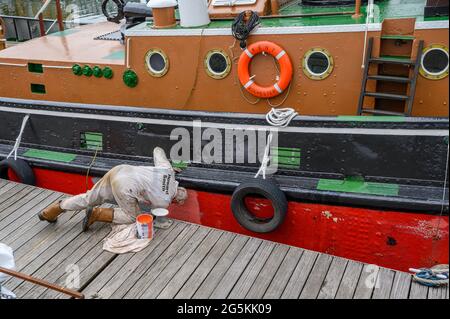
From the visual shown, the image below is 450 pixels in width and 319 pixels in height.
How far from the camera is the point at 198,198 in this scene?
5.33m

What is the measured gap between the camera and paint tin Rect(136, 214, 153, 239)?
4824 mm

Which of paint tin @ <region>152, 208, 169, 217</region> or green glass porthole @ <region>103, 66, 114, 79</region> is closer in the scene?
paint tin @ <region>152, 208, 169, 217</region>

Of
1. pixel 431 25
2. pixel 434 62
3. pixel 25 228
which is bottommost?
pixel 25 228

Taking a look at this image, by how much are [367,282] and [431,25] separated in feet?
7.35

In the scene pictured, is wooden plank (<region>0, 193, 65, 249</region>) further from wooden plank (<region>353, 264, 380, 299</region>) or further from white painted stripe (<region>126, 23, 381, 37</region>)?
wooden plank (<region>353, 264, 380, 299</region>)

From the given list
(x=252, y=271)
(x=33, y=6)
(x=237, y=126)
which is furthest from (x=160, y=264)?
(x=33, y=6)

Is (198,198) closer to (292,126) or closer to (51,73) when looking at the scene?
(292,126)

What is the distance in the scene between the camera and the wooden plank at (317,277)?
4160 millimetres

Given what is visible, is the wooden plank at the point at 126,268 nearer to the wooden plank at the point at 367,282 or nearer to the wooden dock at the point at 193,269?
the wooden dock at the point at 193,269

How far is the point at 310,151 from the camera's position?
482 cm

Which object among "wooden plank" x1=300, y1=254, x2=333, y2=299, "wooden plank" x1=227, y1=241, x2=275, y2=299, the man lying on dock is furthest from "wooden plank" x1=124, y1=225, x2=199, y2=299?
"wooden plank" x1=300, y1=254, x2=333, y2=299

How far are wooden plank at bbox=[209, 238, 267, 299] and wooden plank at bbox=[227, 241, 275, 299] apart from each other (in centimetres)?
3

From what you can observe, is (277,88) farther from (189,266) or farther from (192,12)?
(189,266)

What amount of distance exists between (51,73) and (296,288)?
3.74 metres
